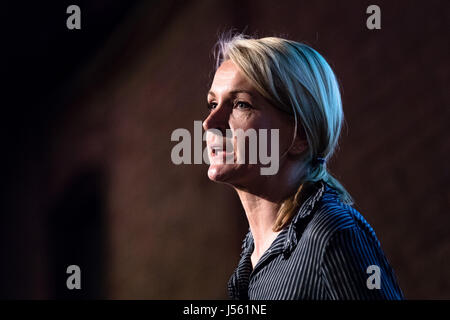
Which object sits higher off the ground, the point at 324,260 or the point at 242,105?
the point at 242,105

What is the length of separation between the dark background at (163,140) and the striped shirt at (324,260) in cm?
111

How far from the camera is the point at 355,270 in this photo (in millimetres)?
1333

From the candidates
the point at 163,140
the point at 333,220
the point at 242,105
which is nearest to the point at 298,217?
the point at 333,220

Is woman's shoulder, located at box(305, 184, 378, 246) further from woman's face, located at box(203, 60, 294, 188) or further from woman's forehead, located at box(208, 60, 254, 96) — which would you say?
woman's forehead, located at box(208, 60, 254, 96)

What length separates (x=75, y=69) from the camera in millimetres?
7863

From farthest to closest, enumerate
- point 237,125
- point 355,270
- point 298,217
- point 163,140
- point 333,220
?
1. point 163,140
2. point 237,125
3. point 298,217
4. point 333,220
5. point 355,270

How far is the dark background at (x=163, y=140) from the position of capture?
3104mm

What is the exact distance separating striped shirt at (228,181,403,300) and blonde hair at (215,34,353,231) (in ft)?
0.29

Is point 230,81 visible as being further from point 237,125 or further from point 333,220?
point 333,220

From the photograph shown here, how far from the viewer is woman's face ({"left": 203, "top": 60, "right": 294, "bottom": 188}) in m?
1.68

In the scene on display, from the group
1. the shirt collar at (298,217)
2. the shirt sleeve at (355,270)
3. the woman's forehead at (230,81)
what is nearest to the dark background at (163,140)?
the woman's forehead at (230,81)

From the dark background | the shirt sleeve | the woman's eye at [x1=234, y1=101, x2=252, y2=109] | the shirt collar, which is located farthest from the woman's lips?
the dark background

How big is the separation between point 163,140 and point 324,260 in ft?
15.1
